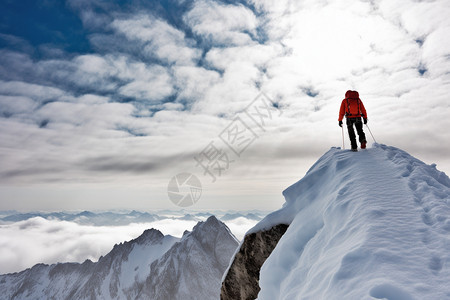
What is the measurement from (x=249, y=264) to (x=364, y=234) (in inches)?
303

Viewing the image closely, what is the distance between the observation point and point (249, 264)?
1158cm

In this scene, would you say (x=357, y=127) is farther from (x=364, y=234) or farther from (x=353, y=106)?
(x=364, y=234)

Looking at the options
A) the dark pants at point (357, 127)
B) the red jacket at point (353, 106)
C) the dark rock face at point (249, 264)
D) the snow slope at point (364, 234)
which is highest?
the red jacket at point (353, 106)

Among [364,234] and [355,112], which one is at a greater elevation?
[355,112]

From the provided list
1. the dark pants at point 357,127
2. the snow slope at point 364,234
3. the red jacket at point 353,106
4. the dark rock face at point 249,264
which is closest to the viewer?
the snow slope at point 364,234

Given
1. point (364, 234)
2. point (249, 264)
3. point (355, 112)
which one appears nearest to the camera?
point (364, 234)

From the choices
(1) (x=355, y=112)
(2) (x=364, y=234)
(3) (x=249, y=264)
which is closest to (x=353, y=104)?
(1) (x=355, y=112)

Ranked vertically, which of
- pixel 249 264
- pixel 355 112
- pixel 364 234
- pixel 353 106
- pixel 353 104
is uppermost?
pixel 353 104

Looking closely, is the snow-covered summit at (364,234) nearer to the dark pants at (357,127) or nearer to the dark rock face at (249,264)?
the dark rock face at (249,264)

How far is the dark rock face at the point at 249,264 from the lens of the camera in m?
10.7

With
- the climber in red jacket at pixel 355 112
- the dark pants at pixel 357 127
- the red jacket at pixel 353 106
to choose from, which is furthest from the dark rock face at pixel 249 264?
the red jacket at pixel 353 106

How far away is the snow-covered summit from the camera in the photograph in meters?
3.86

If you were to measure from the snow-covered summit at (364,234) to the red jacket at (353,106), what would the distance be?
3.29 metres

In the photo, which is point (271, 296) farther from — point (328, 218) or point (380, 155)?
point (380, 155)
